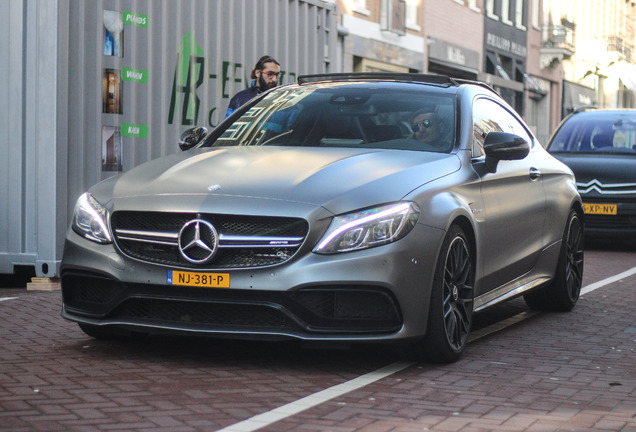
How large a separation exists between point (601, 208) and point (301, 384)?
10.2 metres

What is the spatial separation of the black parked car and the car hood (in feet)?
29.0

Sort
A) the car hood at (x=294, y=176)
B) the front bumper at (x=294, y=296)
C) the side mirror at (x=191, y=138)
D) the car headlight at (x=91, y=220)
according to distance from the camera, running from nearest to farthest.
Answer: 1. the front bumper at (x=294, y=296)
2. the car hood at (x=294, y=176)
3. the car headlight at (x=91, y=220)
4. the side mirror at (x=191, y=138)

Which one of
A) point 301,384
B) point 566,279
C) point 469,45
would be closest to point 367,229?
point 301,384

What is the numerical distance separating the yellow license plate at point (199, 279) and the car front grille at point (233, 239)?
0.04 meters

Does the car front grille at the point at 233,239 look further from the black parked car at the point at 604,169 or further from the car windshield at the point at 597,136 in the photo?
the car windshield at the point at 597,136

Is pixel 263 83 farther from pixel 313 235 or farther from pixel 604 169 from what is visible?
pixel 604 169

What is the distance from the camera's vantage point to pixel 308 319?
6094 mm

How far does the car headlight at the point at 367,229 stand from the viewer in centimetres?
604

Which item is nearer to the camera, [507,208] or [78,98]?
[507,208]

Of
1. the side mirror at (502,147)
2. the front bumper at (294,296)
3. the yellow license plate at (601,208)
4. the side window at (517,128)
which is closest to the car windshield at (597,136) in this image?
the yellow license plate at (601,208)

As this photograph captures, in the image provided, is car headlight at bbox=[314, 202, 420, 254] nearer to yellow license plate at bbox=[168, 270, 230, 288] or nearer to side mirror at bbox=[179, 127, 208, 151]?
yellow license plate at bbox=[168, 270, 230, 288]

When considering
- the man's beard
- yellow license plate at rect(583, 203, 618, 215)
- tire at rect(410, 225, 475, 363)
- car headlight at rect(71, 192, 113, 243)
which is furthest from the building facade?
car headlight at rect(71, 192, 113, 243)

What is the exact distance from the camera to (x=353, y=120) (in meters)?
7.42

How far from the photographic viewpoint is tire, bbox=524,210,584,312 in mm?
9062
